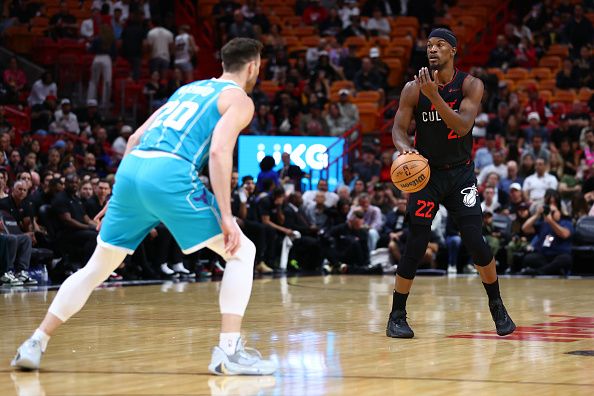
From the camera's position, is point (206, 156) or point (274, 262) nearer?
point (206, 156)

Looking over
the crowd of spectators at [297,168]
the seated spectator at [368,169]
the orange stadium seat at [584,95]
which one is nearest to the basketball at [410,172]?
the crowd of spectators at [297,168]

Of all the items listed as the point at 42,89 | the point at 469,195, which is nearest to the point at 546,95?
the point at 42,89

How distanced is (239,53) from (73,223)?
369 inches

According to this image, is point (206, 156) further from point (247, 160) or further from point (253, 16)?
point (253, 16)

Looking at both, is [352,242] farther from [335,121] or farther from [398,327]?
[398,327]

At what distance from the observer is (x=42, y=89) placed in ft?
75.1

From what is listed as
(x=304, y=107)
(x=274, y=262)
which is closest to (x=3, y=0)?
(x=304, y=107)

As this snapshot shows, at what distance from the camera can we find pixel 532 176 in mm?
19297

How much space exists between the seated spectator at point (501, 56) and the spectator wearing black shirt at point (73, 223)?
12.7 meters

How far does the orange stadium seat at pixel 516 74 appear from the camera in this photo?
2444cm

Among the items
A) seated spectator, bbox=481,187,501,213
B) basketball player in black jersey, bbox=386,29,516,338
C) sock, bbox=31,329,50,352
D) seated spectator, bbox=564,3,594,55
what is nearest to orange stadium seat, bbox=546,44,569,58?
seated spectator, bbox=564,3,594,55

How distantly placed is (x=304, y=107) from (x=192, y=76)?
318 centimetres

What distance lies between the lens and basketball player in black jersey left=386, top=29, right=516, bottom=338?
801 centimetres

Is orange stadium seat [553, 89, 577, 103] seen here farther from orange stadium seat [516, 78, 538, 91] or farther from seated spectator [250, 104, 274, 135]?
seated spectator [250, 104, 274, 135]
